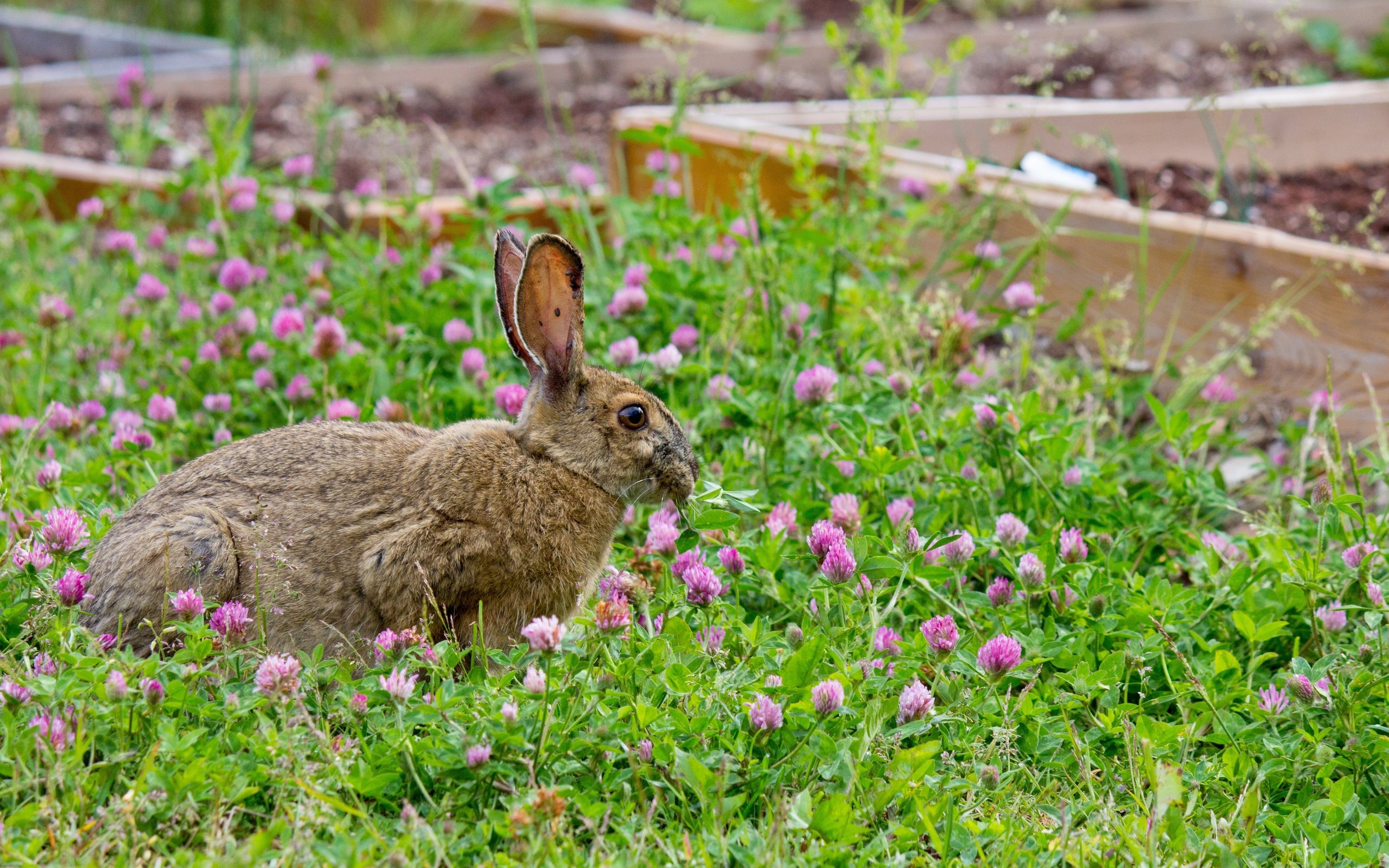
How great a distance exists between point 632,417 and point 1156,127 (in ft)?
14.3

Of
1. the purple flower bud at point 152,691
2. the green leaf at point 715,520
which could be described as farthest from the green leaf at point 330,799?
the green leaf at point 715,520

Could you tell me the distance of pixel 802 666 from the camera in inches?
112

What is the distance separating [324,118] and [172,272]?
3.02ft

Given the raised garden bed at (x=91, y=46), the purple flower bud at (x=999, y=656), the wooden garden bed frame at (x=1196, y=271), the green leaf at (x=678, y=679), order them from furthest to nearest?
1. the raised garden bed at (x=91, y=46)
2. the wooden garden bed frame at (x=1196, y=271)
3. the purple flower bud at (x=999, y=656)
4. the green leaf at (x=678, y=679)

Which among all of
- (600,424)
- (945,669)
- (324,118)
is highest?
(324,118)

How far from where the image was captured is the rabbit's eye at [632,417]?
3.44m

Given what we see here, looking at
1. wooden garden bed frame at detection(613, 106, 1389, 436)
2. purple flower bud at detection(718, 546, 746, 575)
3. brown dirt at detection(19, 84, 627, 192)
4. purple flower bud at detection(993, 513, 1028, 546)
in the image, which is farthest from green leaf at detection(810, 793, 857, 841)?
brown dirt at detection(19, 84, 627, 192)

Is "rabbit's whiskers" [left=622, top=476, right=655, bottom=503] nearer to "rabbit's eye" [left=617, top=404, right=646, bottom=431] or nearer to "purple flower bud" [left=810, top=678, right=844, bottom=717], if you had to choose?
"rabbit's eye" [left=617, top=404, right=646, bottom=431]

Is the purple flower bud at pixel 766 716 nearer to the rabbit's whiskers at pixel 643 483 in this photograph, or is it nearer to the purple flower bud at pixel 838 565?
the purple flower bud at pixel 838 565

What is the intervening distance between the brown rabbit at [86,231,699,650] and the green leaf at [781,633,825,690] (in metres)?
0.68

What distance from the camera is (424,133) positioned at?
334 inches

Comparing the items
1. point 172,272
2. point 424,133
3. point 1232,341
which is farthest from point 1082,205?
point 424,133

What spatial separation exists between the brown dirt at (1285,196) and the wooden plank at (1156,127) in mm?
142

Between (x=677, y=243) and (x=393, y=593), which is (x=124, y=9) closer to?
(x=677, y=243)
